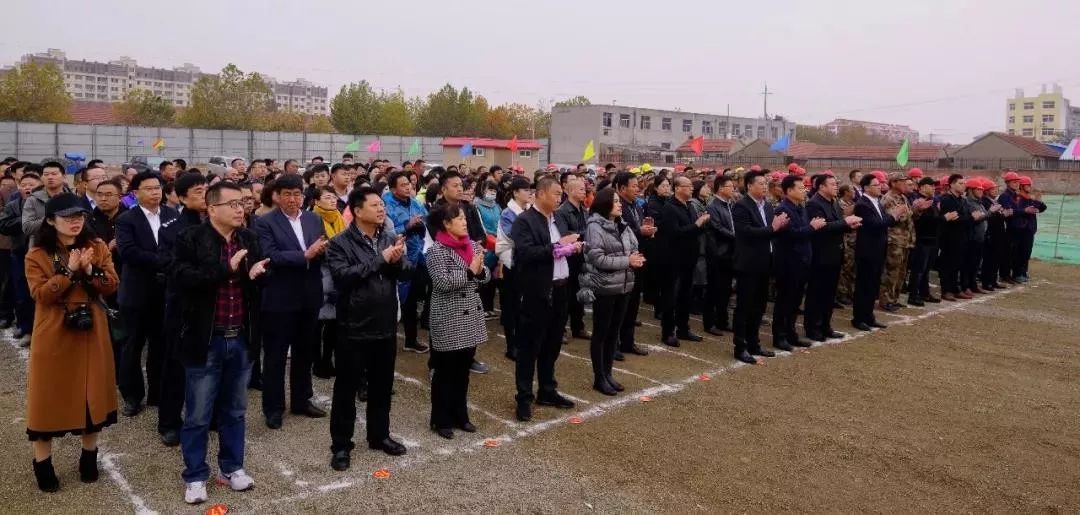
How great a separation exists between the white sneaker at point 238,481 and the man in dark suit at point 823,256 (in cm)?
643

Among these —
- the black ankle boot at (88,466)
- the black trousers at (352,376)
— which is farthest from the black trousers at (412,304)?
the black ankle boot at (88,466)

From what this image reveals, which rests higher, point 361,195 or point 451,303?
point 361,195

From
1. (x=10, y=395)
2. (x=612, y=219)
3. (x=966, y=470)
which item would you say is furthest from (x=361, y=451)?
(x=966, y=470)

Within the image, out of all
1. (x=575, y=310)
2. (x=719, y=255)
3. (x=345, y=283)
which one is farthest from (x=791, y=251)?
(x=345, y=283)

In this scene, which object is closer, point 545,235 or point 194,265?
point 194,265

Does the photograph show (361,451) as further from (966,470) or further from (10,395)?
(966,470)

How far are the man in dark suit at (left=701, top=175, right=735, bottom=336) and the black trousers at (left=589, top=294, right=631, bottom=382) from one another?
90.6 inches

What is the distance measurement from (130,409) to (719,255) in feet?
20.9

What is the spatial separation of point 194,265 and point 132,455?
1689 mm

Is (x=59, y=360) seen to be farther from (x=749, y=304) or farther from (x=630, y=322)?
(x=749, y=304)

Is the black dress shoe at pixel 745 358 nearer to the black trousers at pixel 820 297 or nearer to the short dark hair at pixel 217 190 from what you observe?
the black trousers at pixel 820 297

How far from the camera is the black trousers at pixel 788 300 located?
7938mm

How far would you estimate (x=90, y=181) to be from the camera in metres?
7.07

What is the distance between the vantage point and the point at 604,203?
6270 mm
